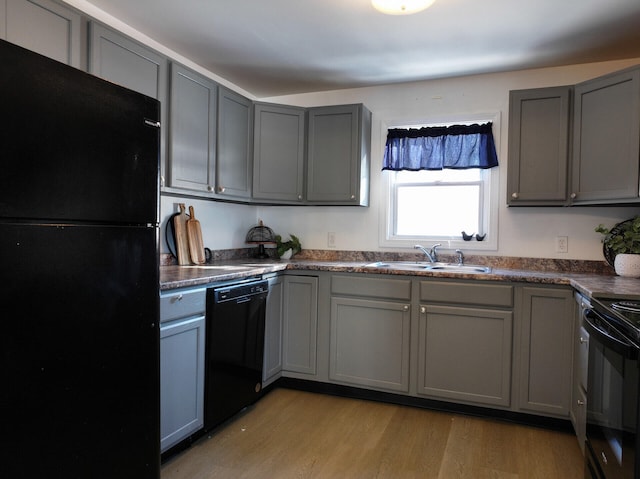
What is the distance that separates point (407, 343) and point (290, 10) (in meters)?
2.07

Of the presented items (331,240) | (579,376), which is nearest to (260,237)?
(331,240)

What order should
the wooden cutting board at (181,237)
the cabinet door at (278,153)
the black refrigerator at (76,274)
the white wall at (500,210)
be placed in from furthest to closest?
the cabinet door at (278,153) < the white wall at (500,210) < the wooden cutting board at (181,237) < the black refrigerator at (76,274)

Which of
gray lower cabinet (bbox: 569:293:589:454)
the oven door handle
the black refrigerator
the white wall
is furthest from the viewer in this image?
the white wall

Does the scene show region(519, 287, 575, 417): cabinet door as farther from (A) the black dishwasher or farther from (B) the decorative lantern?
(B) the decorative lantern

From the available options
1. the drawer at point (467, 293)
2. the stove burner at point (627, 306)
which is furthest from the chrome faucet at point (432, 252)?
the stove burner at point (627, 306)

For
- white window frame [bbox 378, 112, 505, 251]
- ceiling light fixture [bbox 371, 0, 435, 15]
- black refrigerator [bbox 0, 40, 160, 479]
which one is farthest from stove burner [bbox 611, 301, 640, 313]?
black refrigerator [bbox 0, 40, 160, 479]

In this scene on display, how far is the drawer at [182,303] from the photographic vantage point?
1.97 metres

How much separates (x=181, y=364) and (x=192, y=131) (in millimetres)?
1366

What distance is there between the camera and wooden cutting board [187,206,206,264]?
9.55 ft

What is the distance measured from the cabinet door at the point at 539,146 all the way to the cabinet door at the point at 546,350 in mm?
668

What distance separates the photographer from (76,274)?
3.95 ft

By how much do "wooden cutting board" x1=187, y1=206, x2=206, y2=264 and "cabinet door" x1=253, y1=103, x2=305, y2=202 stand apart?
1.68ft

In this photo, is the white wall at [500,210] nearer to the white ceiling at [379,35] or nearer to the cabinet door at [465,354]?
the white ceiling at [379,35]

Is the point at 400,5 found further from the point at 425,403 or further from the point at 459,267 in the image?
the point at 425,403
